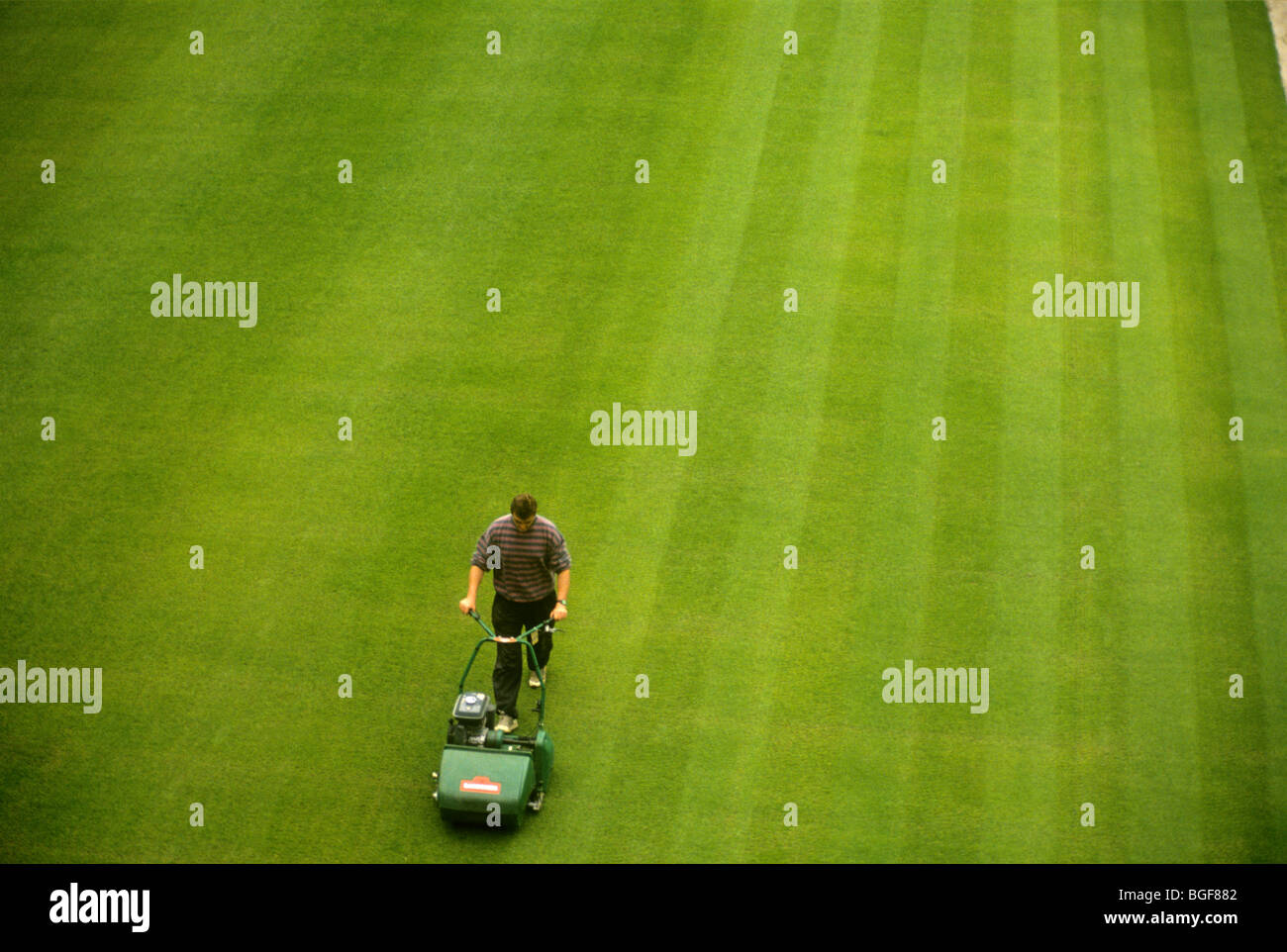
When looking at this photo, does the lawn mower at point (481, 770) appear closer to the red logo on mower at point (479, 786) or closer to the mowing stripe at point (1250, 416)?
the red logo on mower at point (479, 786)

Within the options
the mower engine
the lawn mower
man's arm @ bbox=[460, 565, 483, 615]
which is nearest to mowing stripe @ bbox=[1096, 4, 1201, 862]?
the lawn mower

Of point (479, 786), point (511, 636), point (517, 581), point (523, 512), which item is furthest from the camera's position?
point (511, 636)

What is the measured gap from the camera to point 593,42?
53.4 feet

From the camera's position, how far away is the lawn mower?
7.95 meters

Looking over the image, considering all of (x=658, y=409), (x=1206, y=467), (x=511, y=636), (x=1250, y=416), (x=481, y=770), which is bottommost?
(x=481, y=770)

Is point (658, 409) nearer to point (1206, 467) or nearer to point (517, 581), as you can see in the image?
point (517, 581)

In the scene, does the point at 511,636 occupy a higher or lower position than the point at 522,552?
lower

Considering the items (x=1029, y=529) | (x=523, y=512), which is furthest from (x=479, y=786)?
(x=1029, y=529)

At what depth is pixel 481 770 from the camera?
7973 millimetres

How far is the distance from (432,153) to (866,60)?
6260mm

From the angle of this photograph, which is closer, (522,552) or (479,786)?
(479,786)

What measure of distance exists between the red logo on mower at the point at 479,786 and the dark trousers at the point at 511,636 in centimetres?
74

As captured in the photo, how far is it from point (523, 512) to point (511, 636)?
3.51 ft

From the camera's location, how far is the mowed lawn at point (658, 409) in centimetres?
870
